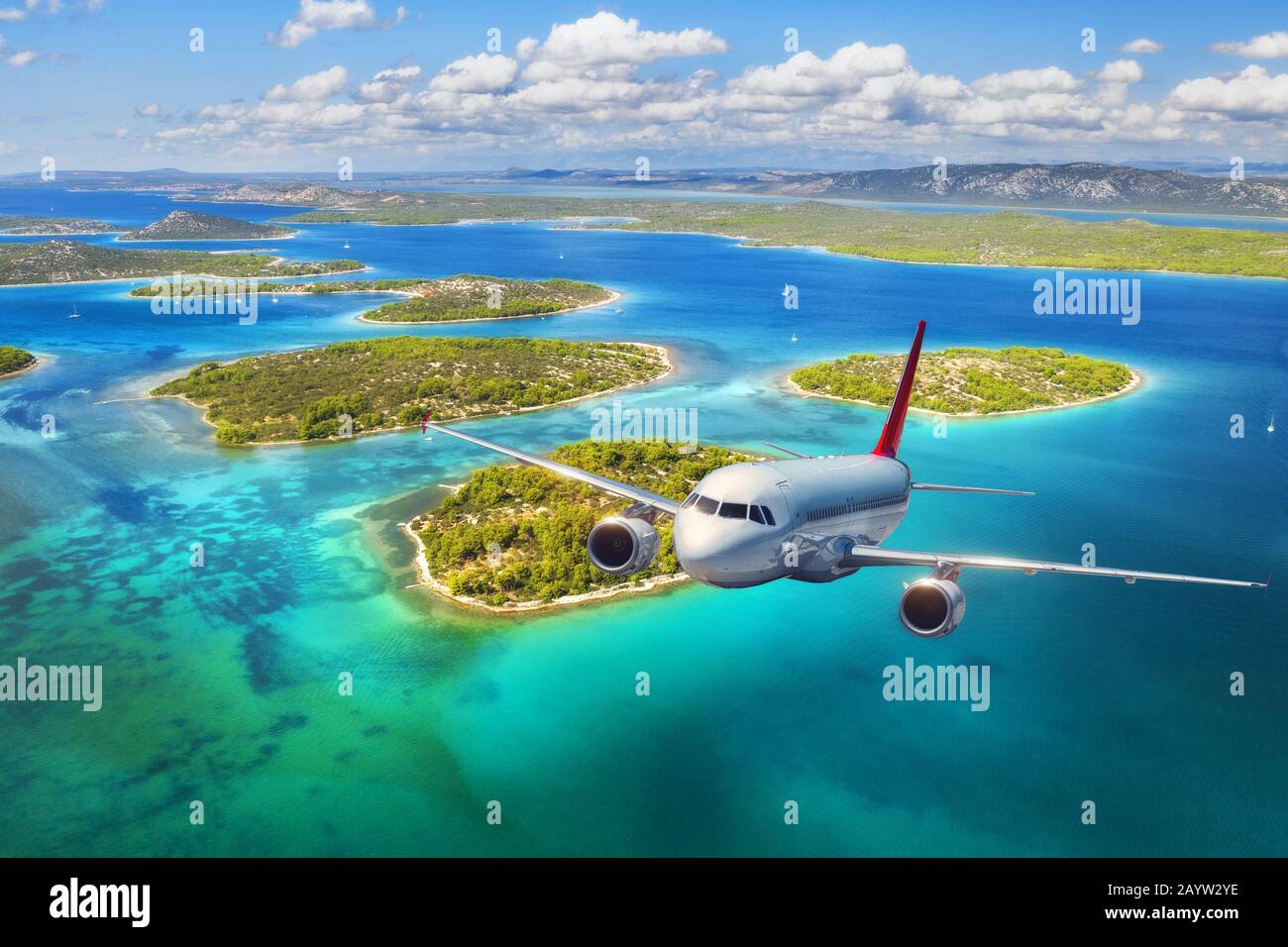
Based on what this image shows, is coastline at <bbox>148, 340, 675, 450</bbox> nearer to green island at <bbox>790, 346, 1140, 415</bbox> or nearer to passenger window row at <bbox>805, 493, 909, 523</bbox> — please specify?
green island at <bbox>790, 346, 1140, 415</bbox>

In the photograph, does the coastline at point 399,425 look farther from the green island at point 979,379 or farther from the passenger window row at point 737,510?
the passenger window row at point 737,510

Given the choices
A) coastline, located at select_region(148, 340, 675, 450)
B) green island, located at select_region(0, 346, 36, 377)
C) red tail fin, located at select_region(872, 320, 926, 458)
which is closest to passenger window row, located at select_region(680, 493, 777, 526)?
red tail fin, located at select_region(872, 320, 926, 458)

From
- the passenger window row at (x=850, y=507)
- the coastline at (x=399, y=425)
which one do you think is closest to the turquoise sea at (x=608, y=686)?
the coastline at (x=399, y=425)

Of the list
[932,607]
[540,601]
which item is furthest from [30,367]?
[932,607]

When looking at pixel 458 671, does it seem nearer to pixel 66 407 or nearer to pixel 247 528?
pixel 247 528

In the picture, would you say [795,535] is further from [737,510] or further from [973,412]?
[973,412]

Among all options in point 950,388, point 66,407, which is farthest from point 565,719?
point 66,407
